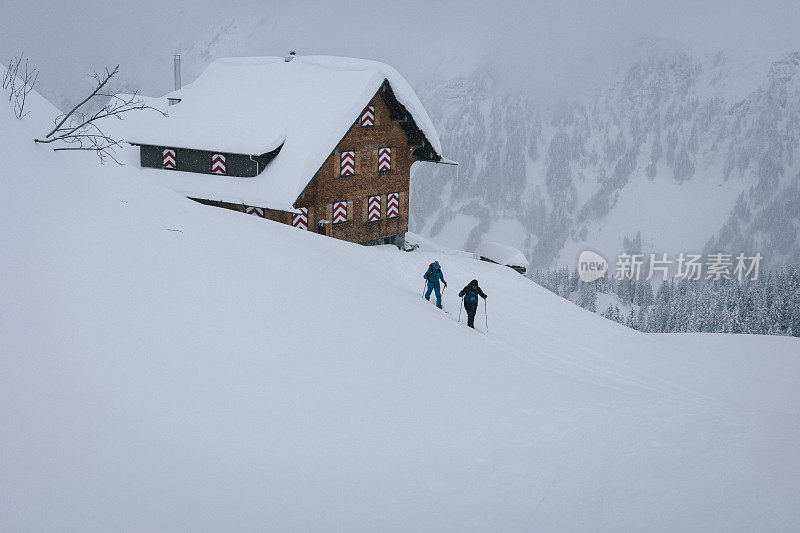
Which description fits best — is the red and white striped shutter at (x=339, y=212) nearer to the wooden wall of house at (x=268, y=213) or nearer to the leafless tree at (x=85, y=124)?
the wooden wall of house at (x=268, y=213)

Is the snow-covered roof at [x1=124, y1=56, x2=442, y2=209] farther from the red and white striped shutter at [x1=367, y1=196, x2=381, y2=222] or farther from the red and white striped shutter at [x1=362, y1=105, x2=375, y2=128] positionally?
the red and white striped shutter at [x1=367, y1=196, x2=381, y2=222]

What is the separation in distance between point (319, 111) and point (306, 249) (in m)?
13.5

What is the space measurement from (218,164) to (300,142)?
10.8 feet

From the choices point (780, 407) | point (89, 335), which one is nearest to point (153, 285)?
point (89, 335)

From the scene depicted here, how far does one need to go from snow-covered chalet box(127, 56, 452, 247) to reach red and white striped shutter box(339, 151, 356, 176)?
0.12 ft

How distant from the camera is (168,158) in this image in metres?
25.3

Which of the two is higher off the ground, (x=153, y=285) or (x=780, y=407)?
(x=153, y=285)

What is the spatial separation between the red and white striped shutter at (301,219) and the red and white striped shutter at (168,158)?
208 inches

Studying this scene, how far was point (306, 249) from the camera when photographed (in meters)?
11.9

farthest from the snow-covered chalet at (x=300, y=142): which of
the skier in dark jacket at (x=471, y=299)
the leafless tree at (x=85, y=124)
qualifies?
the leafless tree at (x=85, y=124)

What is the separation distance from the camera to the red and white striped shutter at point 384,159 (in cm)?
2677

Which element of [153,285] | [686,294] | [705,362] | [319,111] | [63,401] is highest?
[319,111]

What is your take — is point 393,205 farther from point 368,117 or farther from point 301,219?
point 301,219

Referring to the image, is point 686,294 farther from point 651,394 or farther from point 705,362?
point 651,394
